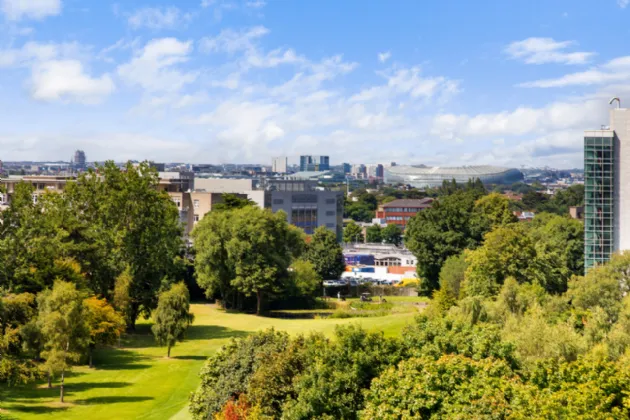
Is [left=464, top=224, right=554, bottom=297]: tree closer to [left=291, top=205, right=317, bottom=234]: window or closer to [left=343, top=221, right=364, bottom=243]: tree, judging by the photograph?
[left=291, top=205, right=317, bottom=234]: window

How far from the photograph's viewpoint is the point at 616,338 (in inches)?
1153

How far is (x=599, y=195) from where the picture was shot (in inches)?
2248

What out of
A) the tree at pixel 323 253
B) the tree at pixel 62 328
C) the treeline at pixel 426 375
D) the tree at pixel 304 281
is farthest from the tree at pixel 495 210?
the tree at pixel 62 328

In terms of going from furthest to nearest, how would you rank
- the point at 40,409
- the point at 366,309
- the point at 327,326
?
the point at 366,309 < the point at 327,326 < the point at 40,409

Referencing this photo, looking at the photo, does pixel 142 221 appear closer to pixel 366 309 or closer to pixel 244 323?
pixel 244 323

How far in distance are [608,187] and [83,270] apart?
37.7 meters

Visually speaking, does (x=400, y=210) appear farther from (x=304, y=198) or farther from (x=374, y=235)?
(x=304, y=198)

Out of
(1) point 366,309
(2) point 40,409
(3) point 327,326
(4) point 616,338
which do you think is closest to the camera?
(4) point 616,338

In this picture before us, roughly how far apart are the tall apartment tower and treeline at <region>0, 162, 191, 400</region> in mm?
30852

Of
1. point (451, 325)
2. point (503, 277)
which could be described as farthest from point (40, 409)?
point (503, 277)

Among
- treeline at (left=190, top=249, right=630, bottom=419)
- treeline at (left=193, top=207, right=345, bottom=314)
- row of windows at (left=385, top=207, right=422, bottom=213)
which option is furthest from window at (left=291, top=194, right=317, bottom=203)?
treeline at (left=190, top=249, right=630, bottom=419)

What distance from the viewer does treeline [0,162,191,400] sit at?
115 feet

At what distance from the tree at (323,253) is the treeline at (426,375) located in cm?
4829

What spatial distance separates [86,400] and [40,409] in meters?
2.15
